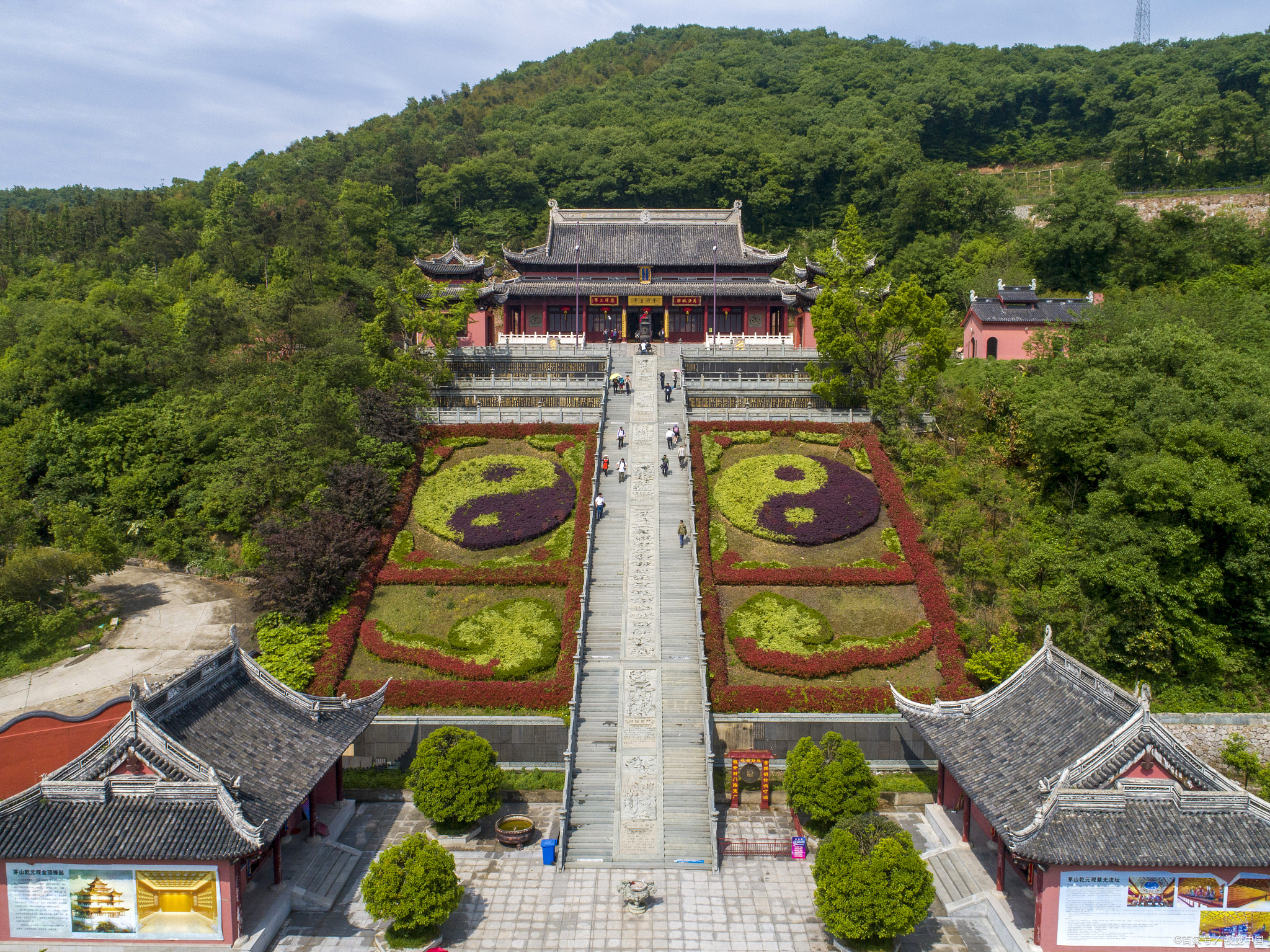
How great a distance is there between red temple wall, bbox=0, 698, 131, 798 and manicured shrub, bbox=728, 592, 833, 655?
15.7m

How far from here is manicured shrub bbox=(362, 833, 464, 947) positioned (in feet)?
53.4

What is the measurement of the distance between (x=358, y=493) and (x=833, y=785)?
60.3ft

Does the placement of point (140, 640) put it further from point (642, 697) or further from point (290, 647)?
point (642, 697)

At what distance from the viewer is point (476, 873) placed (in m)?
19.4

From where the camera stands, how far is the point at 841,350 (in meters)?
36.2

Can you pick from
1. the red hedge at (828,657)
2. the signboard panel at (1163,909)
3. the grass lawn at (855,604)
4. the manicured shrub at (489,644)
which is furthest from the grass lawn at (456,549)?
the signboard panel at (1163,909)

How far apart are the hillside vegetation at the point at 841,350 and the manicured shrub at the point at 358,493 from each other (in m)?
0.11

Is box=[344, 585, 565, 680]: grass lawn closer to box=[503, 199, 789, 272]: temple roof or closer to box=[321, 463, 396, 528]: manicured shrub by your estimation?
box=[321, 463, 396, 528]: manicured shrub

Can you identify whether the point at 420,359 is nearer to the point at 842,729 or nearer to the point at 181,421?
the point at 181,421

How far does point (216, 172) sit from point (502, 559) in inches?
3121

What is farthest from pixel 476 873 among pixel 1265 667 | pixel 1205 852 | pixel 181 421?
pixel 181 421

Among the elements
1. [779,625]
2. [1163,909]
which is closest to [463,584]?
[779,625]

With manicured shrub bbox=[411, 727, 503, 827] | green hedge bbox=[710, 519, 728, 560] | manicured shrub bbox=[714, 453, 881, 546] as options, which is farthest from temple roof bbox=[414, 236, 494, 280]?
manicured shrub bbox=[411, 727, 503, 827]

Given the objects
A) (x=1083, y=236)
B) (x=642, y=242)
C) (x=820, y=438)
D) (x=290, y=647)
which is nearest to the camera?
(x=290, y=647)
